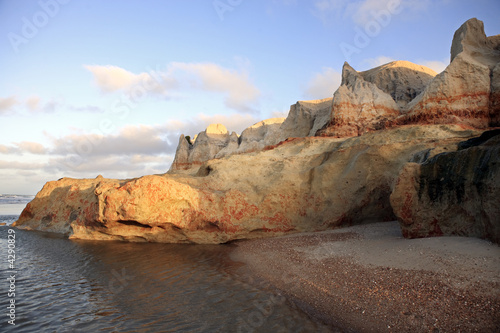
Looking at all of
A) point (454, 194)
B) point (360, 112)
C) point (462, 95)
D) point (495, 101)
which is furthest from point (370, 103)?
point (454, 194)

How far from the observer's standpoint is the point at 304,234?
10.9 metres

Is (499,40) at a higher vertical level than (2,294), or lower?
higher

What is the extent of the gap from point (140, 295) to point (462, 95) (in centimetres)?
1580

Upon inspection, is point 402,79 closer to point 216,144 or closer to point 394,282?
point 394,282

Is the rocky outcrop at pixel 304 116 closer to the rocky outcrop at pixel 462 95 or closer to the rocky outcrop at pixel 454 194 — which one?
the rocky outcrop at pixel 462 95

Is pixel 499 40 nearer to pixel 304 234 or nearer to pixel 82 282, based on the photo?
pixel 304 234

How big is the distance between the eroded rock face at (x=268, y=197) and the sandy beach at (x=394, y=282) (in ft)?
9.33

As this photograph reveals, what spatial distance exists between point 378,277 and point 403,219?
270cm

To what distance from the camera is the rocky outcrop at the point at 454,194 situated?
236 inches

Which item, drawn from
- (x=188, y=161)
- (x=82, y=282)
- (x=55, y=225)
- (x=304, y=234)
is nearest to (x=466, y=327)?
(x=304, y=234)

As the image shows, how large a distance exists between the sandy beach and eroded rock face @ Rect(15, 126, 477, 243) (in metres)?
2.84

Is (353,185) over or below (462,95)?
below

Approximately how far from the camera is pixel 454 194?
7012mm

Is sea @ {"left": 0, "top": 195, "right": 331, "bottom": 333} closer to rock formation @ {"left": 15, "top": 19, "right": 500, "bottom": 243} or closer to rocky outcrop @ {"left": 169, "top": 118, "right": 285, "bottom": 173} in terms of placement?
rock formation @ {"left": 15, "top": 19, "right": 500, "bottom": 243}
